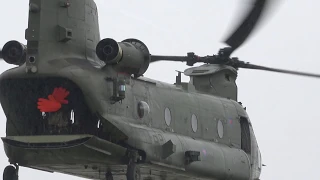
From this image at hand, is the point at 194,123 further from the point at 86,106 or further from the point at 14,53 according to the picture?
the point at 14,53

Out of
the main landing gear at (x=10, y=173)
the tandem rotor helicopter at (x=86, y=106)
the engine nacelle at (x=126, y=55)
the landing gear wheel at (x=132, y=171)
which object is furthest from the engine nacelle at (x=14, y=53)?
the landing gear wheel at (x=132, y=171)

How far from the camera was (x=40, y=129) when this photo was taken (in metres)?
26.1

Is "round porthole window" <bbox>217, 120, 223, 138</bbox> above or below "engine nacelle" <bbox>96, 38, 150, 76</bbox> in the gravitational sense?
below

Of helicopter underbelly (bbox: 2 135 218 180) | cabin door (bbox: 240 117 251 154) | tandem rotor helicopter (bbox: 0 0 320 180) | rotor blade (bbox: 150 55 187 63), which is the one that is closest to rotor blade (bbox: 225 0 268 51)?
tandem rotor helicopter (bbox: 0 0 320 180)

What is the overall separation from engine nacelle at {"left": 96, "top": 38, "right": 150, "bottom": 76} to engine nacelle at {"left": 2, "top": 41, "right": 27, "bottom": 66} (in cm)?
228

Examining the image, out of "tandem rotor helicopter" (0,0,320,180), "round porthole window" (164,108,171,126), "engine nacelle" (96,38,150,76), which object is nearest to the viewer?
"tandem rotor helicopter" (0,0,320,180)

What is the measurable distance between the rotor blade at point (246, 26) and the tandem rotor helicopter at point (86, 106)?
2.0 inches

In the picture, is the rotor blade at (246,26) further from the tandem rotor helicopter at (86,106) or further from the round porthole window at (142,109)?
the round porthole window at (142,109)

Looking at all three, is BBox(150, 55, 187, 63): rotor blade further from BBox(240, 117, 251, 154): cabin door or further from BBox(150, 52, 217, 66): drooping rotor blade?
BBox(240, 117, 251, 154): cabin door

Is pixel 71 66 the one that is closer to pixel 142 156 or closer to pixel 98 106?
pixel 98 106

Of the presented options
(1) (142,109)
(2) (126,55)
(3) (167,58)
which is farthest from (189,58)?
(2) (126,55)

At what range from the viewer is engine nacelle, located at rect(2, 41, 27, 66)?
26.3 metres

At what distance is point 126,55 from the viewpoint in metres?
25.8

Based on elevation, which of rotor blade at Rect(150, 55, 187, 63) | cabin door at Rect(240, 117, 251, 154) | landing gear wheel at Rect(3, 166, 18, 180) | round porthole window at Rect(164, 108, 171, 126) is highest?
rotor blade at Rect(150, 55, 187, 63)
